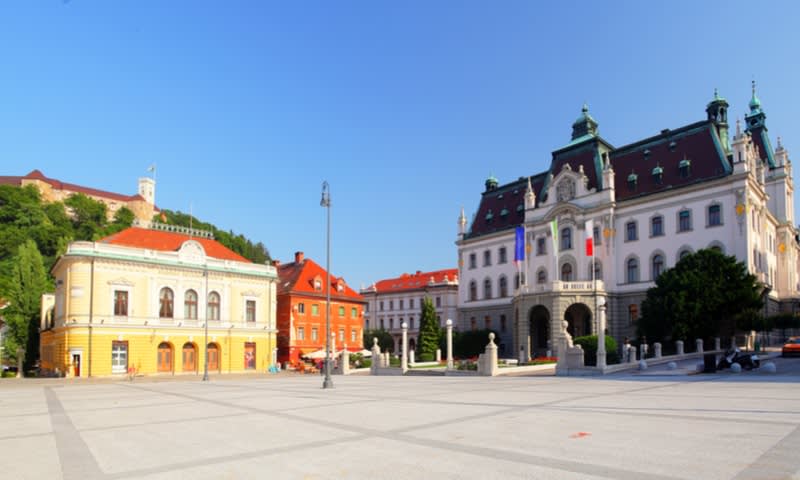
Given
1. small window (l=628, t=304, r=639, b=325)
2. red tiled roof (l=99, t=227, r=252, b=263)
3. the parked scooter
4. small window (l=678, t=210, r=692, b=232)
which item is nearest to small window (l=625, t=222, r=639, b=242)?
small window (l=678, t=210, r=692, b=232)

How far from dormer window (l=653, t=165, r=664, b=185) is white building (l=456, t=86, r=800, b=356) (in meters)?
0.11

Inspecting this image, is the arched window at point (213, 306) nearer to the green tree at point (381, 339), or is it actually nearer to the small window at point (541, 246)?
the small window at point (541, 246)

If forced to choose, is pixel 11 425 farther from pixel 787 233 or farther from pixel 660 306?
pixel 787 233

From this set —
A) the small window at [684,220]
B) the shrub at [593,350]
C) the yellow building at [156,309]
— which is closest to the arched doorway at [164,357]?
the yellow building at [156,309]

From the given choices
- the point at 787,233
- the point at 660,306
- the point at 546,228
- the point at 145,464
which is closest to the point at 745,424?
the point at 145,464

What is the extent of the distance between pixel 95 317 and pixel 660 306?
42.2m

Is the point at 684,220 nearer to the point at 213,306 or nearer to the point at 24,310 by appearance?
the point at 213,306

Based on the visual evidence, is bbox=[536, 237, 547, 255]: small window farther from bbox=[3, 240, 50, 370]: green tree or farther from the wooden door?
bbox=[3, 240, 50, 370]: green tree

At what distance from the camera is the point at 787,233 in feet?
186

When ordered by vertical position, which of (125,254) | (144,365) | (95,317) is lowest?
(144,365)

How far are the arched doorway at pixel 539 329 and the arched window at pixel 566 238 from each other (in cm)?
696

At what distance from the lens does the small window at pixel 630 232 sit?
5350cm

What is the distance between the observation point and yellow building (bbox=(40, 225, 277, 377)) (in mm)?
44219

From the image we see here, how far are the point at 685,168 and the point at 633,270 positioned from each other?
399 inches
